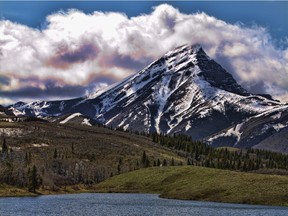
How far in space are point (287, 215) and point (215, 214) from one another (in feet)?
58.8

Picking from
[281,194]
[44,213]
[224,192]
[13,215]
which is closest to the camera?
[13,215]

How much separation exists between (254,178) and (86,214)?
296 ft

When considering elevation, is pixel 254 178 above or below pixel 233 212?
above

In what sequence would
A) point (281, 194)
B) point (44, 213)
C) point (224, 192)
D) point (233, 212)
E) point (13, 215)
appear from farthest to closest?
point (224, 192)
point (281, 194)
point (233, 212)
point (44, 213)
point (13, 215)

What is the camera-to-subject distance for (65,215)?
124000 mm

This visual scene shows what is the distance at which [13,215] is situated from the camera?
120 meters

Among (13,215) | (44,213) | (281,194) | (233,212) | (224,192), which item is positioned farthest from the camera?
(224,192)

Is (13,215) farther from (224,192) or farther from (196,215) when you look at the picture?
(224,192)

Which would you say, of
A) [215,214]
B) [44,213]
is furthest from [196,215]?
[44,213]

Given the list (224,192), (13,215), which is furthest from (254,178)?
(13,215)

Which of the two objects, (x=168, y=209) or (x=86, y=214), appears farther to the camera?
(x=168, y=209)

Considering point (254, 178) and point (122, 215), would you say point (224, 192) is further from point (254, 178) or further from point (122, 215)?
point (122, 215)

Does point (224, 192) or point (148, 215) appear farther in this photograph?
point (224, 192)

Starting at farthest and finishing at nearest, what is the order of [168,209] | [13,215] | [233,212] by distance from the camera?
[168,209] < [233,212] < [13,215]
